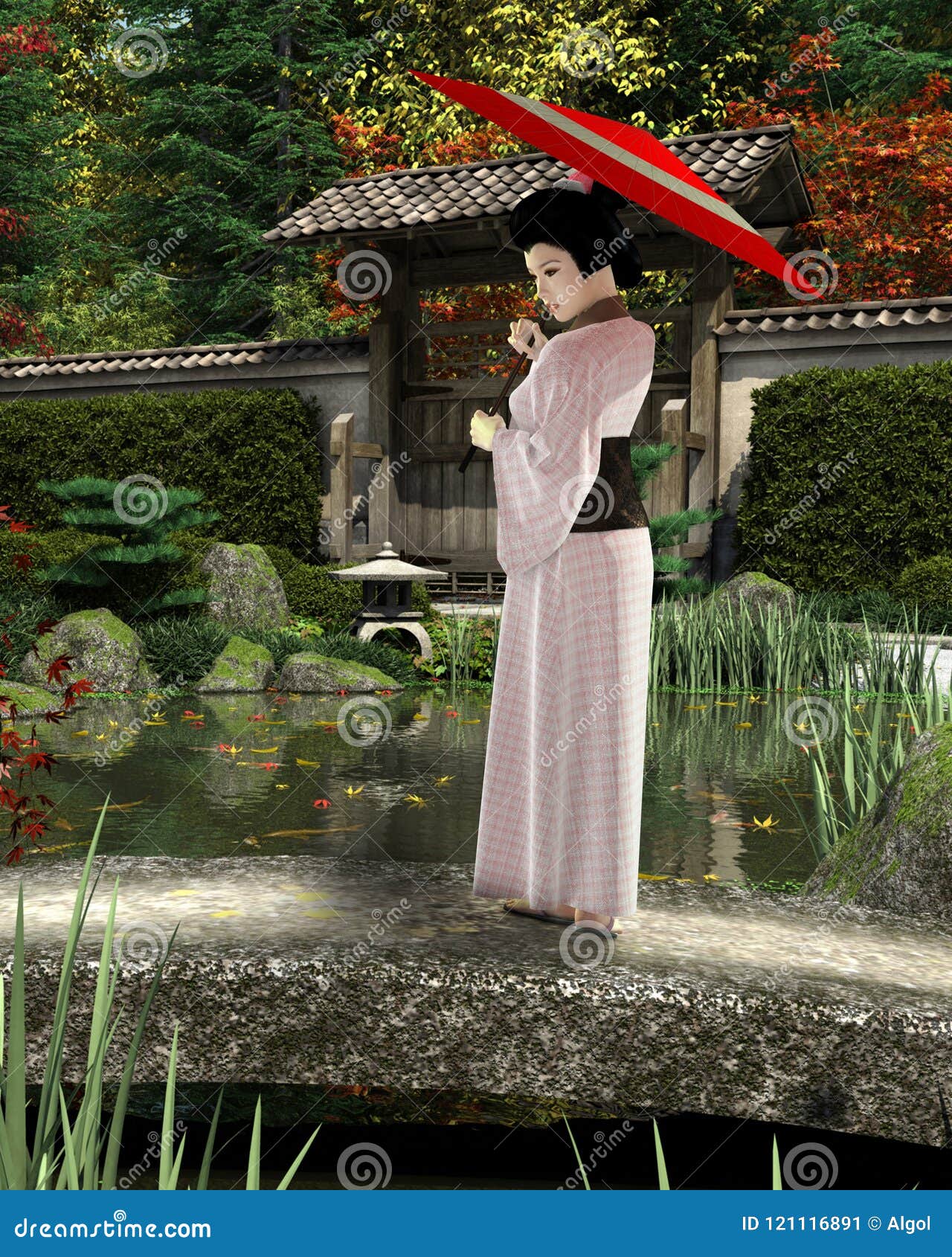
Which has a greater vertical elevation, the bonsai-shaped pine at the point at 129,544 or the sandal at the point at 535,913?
the bonsai-shaped pine at the point at 129,544

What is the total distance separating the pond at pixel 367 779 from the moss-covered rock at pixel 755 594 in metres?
1.55

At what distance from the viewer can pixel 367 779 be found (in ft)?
22.2

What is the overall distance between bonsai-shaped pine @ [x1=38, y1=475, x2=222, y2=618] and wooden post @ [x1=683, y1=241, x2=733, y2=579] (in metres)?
5.12

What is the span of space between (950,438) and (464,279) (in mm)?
5763

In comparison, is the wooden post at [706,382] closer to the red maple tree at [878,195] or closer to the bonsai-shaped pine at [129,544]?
the red maple tree at [878,195]

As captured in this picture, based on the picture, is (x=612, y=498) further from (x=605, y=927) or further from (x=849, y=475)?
(x=849, y=475)

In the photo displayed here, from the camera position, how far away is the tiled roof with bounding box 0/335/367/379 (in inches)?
609

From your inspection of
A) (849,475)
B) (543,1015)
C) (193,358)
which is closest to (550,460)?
(543,1015)

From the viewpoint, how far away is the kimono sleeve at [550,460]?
3180 mm

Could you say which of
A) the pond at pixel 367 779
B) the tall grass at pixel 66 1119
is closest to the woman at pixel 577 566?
the pond at pixel 367 779

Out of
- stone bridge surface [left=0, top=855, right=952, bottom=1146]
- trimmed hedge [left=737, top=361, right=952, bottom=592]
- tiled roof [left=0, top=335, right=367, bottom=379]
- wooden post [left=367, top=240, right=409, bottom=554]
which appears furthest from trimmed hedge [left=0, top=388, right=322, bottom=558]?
stone bridge surface [left=0, top=855, right=952, bottom=1146]

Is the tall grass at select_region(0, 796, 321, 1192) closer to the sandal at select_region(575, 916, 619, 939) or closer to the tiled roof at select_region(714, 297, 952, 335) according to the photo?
the sandal at select_region(575, 916, 619, 939)

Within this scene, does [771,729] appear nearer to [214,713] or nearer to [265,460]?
[214,713]

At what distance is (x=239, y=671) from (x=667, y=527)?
4441 mm
